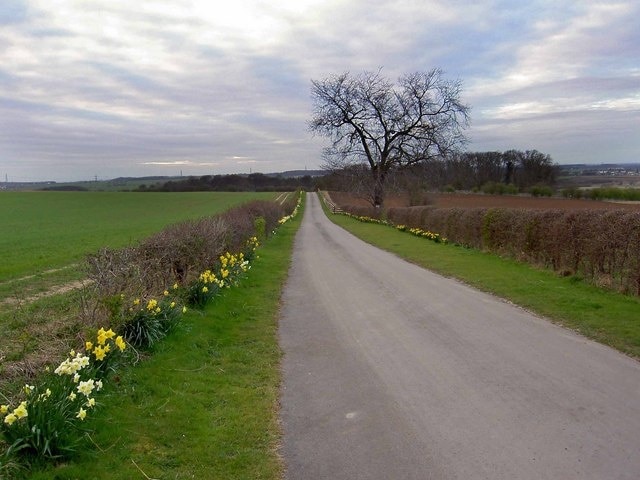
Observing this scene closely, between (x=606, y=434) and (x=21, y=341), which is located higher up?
(x=21, y=341)

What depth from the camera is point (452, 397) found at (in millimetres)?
5047

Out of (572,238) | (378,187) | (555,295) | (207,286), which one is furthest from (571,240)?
(378,187)

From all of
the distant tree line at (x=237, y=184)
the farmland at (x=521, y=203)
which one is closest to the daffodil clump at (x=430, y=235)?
the farmland at (x=521, y=203)

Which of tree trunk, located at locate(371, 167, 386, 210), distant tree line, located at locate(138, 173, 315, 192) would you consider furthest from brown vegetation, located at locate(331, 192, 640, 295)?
distant tree line, located at locate(138, 173, 315, 192)

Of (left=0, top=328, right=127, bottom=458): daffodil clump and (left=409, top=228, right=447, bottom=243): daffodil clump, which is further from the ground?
(left=0, top=328, right=127, bottom=458): daffodil clump

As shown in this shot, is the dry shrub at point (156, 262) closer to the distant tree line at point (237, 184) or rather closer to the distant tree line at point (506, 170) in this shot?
the distant tree line at point (506, 170)

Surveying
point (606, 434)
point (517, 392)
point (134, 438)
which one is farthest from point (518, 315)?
point (134, 438)

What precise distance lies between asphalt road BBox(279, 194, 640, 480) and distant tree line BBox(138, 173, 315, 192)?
128m

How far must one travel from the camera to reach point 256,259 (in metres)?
16.4

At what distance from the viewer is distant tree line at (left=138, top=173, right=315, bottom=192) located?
13450 centimetres

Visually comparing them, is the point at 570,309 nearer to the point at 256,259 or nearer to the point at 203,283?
the point at 203,283

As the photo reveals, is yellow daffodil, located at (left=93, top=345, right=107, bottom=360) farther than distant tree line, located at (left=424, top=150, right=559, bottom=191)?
No

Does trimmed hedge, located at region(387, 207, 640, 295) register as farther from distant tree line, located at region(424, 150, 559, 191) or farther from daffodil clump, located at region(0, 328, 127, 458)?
distant tree line, located at region(424, 150, 559, 191)

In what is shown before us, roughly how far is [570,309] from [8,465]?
7.99 meters
